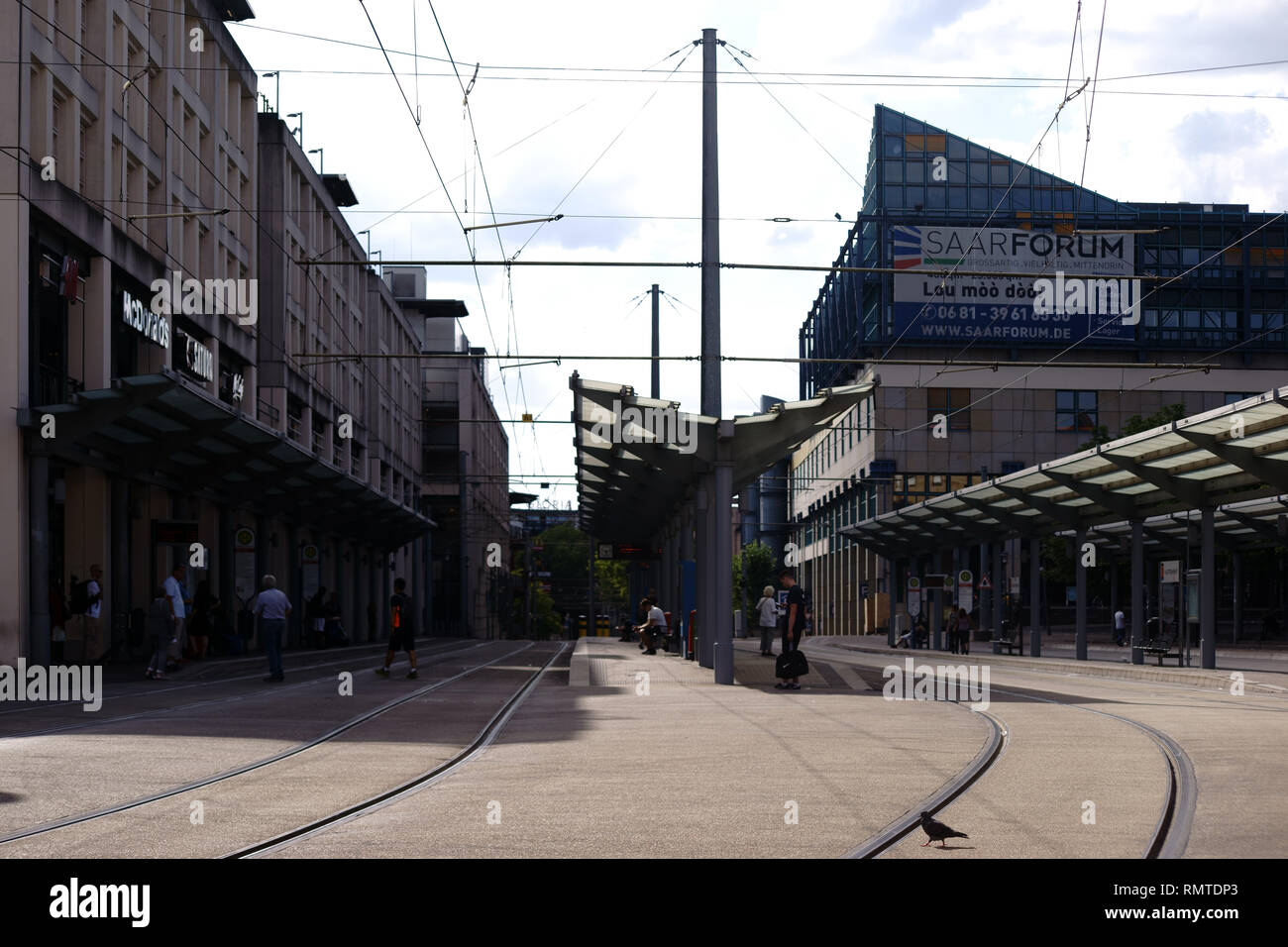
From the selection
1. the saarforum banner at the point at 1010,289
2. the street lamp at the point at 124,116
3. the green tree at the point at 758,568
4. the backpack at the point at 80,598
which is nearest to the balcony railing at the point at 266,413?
the street lamp at the point at 124,116

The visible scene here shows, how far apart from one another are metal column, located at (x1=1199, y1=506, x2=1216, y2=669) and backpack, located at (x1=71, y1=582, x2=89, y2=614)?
20.3 meters

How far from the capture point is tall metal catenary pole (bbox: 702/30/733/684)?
24.1 metres

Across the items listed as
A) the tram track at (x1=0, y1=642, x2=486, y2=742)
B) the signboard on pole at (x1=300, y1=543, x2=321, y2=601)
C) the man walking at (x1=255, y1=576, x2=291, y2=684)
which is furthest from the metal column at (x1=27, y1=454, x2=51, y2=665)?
the signboard on pole at (x1=300, y1=543, x2=321, y2=601)

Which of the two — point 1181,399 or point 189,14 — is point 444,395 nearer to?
point 1181,399

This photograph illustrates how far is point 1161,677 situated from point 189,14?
28335 millimetres

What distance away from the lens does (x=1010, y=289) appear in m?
75.6

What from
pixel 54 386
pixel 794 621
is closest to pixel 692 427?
pixel 794 621

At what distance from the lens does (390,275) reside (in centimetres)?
10819

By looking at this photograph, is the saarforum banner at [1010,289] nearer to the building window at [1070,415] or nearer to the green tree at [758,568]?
the building window at [1070,415]

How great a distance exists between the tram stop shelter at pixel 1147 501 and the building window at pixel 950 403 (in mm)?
28305

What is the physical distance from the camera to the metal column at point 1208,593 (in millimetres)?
28875

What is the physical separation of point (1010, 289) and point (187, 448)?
53.9m

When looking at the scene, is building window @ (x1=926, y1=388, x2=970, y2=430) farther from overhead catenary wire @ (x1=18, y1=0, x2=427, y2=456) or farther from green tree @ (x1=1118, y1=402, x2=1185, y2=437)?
overhead catenary wire @ (x1=18, y1=0, x2=427, y2=456)

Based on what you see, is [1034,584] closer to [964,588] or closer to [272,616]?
[964,588]
